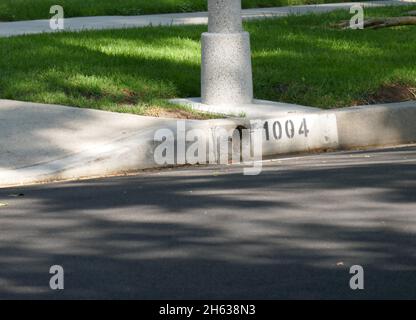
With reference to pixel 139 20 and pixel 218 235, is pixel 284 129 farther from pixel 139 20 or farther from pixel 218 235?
pixel 139 20

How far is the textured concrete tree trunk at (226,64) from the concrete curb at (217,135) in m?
0.81

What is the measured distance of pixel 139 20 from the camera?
19.1 meters

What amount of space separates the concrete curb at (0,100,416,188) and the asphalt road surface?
1.29 ft

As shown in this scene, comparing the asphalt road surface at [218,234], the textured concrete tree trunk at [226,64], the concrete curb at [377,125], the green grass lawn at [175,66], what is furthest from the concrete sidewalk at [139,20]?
the asphalt road surface at [218,234]

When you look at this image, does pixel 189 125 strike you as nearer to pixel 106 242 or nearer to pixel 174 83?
pixel 174 83

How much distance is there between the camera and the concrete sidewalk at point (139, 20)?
17.8 m

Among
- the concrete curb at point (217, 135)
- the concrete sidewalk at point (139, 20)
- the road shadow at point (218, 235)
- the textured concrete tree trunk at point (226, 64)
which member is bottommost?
the road shadow at point (218, 235)

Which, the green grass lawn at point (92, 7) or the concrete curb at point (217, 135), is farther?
the green grass lawn at point (92, 7)

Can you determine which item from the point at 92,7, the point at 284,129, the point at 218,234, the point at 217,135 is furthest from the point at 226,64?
the point at 92,7

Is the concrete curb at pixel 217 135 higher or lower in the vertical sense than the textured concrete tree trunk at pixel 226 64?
lower

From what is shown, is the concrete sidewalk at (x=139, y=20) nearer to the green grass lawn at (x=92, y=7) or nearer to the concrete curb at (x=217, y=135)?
the green grass lawn at (x=92, y=7)

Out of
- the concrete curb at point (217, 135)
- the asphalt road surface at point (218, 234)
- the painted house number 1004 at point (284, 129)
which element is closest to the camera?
the asphalt road surface at point (218, 234)

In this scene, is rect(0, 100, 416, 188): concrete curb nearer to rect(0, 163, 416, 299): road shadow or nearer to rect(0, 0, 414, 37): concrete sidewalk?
rect(0, 163, 416, 299): road shadow
